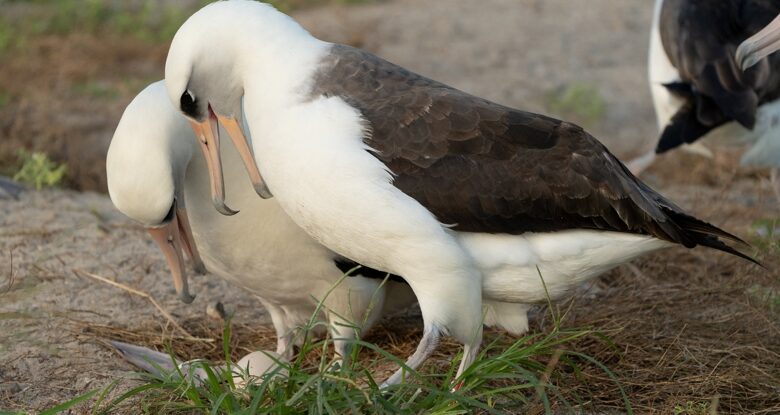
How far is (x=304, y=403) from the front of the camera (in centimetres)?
417

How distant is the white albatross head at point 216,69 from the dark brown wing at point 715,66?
349cm

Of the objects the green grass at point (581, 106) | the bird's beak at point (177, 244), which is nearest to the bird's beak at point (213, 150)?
the bird's beak at point (177, 244)

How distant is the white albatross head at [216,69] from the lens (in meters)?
4.44

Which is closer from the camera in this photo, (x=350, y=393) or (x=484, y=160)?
(x=350, y=393)

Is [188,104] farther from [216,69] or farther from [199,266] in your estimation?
[199,266]

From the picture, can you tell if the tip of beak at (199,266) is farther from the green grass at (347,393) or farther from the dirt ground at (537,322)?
the green grass at (347,393)

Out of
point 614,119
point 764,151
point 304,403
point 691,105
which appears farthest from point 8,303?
point 614,119

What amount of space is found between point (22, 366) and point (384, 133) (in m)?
1.90

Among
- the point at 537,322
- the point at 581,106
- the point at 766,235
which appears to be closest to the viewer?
the point at 537,322

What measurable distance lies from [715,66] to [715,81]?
0.36ft

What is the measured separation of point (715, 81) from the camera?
740 centimetres

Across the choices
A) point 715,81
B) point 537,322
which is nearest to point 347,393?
point 537,322

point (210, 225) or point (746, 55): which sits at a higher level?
point (746, 55)

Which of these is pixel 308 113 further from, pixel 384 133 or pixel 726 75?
pixel 726 75
